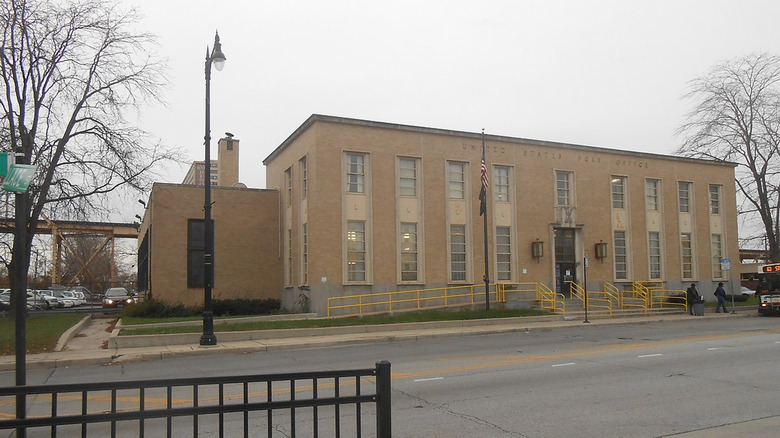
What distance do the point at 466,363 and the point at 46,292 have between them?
48140 mm

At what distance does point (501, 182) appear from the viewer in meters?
33.0

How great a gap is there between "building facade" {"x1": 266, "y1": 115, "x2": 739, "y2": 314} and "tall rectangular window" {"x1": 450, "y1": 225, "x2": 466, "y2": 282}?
2.4 inches

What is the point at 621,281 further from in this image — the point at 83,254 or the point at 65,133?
the point at 83,254

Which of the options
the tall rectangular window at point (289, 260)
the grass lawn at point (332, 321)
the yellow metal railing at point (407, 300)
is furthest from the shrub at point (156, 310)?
the yellow metal railing at point (407, 300)

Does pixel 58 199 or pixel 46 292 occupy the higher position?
pixel 58 199

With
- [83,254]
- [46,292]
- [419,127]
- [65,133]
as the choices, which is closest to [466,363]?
[419,127]

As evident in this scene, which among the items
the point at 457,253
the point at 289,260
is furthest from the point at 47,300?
the point at 457,253

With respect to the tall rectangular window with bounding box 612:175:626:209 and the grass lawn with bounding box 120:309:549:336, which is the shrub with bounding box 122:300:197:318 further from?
the tall rectangular window with bounding box 612:175:626:209

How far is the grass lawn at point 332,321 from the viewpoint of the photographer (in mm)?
21281

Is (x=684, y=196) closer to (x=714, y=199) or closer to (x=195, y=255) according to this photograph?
(x=714, y=199)

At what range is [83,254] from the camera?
79.9 metres

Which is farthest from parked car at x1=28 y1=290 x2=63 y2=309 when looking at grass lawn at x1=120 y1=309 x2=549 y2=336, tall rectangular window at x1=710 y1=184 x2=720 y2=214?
tall rectangular window at x1=710 y1=184 x2=720 y2=214

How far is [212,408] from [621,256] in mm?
34226

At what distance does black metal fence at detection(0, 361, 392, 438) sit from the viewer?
439 centimetres
